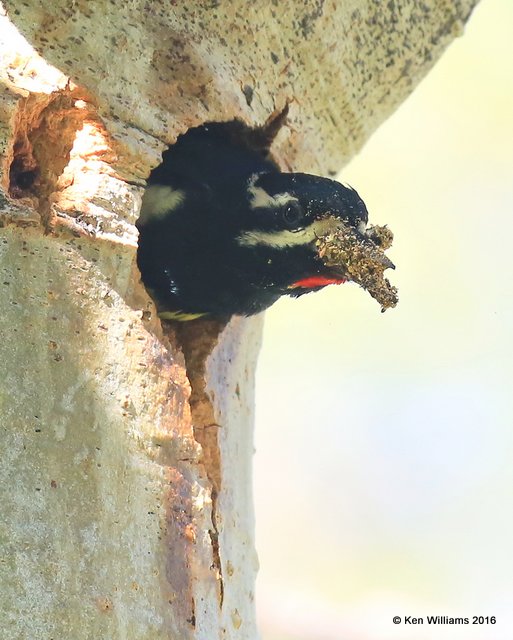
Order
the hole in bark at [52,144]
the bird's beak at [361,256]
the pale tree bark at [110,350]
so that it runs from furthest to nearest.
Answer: the bird's beak at [361,256] → the hole in bark at [52,144] → the pale tree bark at [110,350]

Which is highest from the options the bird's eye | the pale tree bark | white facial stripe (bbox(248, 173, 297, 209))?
white facial stripe (bbox(248, 173, 297, 209))

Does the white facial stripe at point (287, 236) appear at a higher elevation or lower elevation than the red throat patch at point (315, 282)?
higher

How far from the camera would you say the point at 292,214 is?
2.46 meters

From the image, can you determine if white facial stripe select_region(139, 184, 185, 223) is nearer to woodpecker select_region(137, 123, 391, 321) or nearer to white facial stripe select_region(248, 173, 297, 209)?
woodpecker select_region(137, 123, 391, 321)

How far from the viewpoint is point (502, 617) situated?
4.62 metres

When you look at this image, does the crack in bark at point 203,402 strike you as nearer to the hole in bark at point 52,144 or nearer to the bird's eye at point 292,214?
the bird's eye at point 292,214

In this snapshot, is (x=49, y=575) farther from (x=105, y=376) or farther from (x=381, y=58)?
(x=381, y=58)

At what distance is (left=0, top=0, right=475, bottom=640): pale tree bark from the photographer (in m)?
1.78

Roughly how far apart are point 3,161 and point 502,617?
367 cm

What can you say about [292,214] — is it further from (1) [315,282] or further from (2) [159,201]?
(2) [159,201]

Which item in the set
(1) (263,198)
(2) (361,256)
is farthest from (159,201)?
(2) (361,256)

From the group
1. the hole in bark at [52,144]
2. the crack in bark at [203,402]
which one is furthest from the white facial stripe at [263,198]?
the hole in bark at [52,144]

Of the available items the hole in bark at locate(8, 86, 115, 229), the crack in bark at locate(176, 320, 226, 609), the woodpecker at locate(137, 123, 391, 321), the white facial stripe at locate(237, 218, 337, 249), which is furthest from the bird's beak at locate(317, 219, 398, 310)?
the hole in bark at locate(8, 86, 115, 229)

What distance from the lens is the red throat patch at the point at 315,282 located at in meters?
2.44
